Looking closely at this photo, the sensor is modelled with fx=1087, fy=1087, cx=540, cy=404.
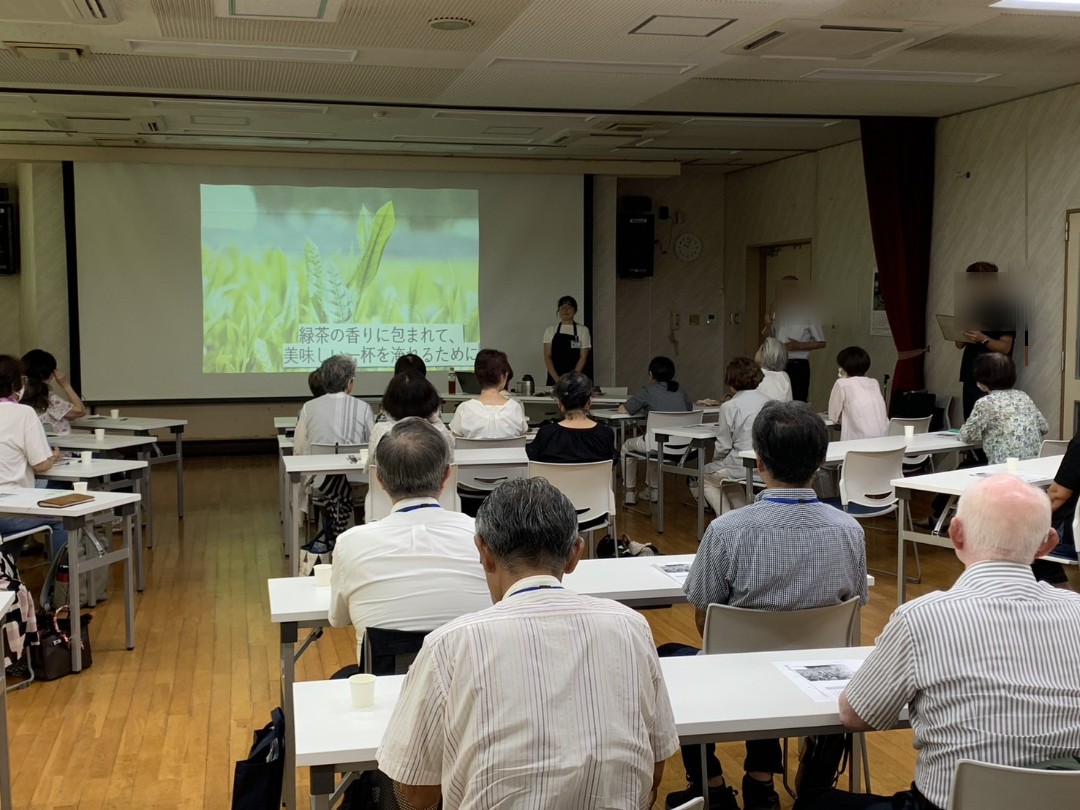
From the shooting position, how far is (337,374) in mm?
6457

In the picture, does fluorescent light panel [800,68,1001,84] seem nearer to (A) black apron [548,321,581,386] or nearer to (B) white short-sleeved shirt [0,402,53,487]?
(A) black apron [548,321,581,386]

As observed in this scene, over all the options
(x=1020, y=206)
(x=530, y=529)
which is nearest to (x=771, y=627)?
(x=530, y=529)

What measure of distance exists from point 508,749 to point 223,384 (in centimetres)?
1013

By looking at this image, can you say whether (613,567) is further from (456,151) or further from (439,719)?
(456,151)

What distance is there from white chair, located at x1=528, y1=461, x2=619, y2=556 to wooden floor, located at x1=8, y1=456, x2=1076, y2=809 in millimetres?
580

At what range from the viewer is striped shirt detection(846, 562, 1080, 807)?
1.90m

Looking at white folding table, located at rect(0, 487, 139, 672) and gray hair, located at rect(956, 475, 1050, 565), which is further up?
gray hair, located at rect(956, 475, 1050, 565)

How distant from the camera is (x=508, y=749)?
1715 millimetres

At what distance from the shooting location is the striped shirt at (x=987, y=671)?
1.90 meters

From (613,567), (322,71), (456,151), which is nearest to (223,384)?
(456,151)

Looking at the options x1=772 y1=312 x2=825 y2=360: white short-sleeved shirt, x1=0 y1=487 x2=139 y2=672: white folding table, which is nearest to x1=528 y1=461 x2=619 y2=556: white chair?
x1=0 y1=487 x2=139 y2=672: white folding table

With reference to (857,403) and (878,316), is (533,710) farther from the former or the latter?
(878,316)

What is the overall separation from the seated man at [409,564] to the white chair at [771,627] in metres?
0.59

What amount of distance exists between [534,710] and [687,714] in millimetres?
636
